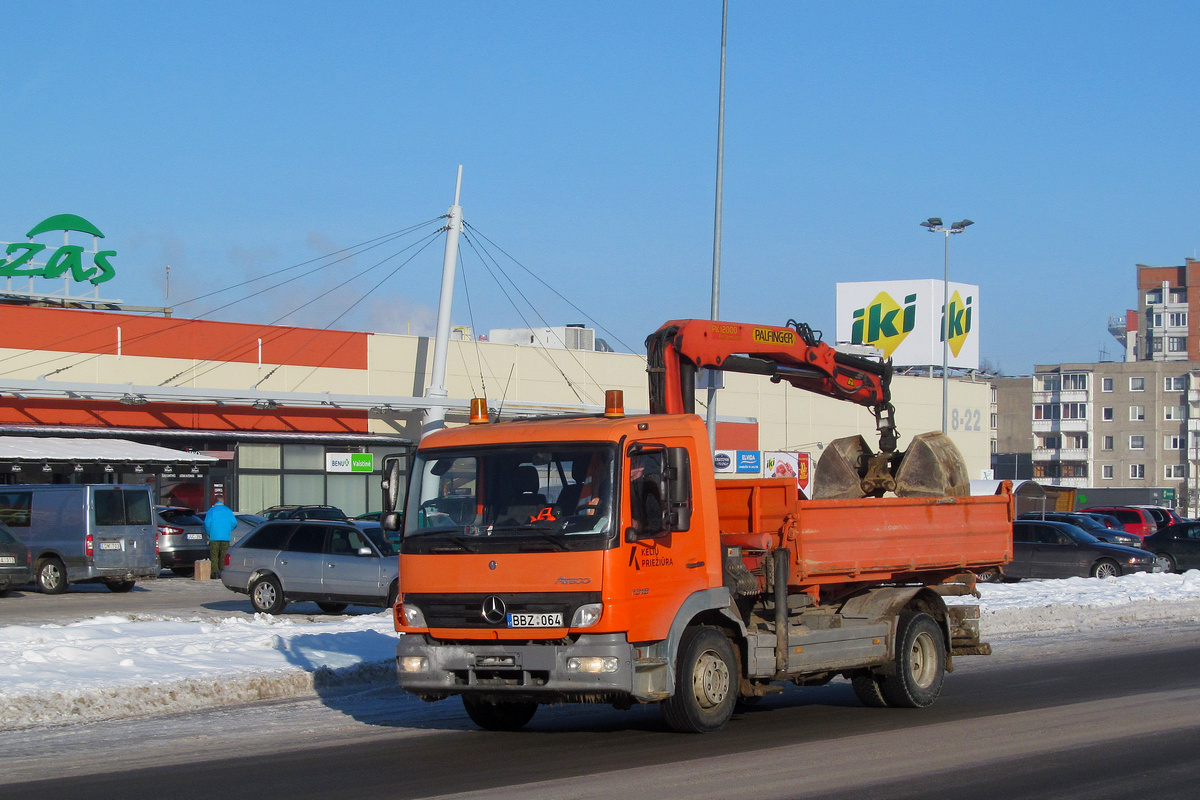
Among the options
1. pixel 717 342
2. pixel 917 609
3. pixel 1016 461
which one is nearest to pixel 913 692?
pixel 917 609

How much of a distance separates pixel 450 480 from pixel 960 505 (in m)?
5.42

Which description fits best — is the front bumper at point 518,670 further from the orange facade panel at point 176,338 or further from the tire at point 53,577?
the orange facade panel at point 176,338

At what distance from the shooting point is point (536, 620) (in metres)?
9.36

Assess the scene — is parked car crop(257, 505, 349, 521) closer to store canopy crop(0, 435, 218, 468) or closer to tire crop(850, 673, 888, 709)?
store canopy crop(0, 435, 218, 468)

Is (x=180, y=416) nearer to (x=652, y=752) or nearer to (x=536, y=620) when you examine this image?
(x=536, y=620)

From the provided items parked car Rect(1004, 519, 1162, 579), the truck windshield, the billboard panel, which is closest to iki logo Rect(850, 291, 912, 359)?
the billboard panel

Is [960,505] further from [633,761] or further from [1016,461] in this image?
[1016,461]

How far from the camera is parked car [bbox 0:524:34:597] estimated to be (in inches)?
936

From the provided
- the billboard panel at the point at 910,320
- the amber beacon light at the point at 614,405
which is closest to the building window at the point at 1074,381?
the billboard panel at the point at 910,320

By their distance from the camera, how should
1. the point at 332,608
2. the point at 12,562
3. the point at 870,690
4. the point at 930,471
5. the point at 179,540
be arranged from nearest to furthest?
the point at 870,690 → the point at 930,471 → the point at 332,608 → the point at 12,562 → the point at 179,540

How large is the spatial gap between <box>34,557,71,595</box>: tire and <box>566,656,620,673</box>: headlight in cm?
1919

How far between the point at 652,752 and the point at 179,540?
24113 millimetres

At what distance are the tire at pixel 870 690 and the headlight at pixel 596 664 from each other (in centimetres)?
363

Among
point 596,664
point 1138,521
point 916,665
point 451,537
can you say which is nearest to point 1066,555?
point 1138,521
